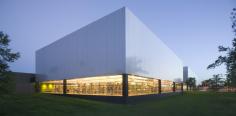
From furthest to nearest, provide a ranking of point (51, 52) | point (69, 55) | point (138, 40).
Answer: point (51, 52) → point (69, 55) → point (138, 40)

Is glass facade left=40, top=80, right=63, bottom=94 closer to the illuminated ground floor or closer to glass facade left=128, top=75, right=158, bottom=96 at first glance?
the illuminated ground floor

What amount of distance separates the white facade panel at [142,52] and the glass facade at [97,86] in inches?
101

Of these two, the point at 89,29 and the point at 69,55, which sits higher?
the point at 89,29

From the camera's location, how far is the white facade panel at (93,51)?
30.5 m

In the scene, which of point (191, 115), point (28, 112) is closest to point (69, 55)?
point (28, 112)

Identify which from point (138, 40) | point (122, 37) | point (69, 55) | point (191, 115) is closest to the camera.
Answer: point (191, 115)

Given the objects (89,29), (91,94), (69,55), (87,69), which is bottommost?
(91,94)

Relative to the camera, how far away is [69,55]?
40.5m

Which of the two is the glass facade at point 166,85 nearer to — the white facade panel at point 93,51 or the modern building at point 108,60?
the modern building at point 108,60

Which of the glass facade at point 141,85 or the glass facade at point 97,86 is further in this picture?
the glass facade at point 141,85

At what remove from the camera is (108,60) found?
3167cm

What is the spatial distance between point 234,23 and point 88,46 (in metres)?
21.2

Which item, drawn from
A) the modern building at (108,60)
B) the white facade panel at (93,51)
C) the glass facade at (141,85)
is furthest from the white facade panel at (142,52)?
the white facade panel at (93,51)

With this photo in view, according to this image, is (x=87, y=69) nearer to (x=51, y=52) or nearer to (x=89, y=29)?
(x=89, y=29)
